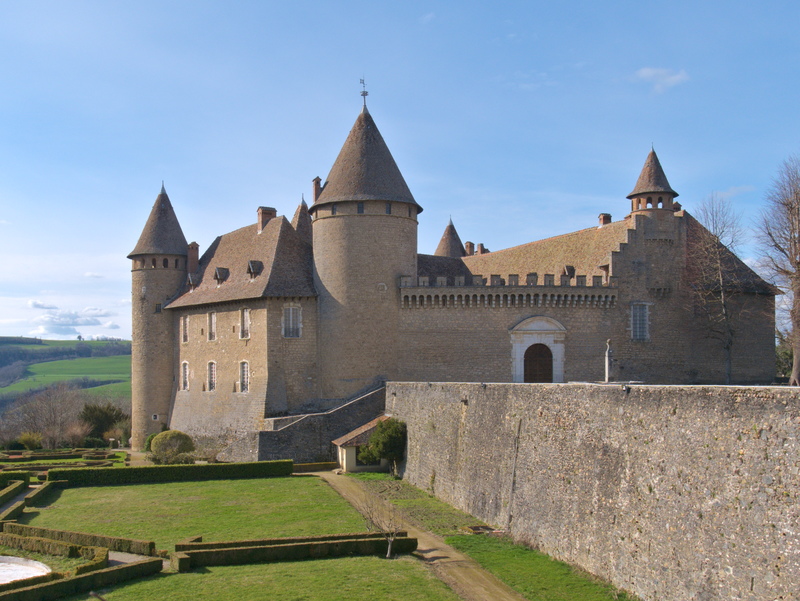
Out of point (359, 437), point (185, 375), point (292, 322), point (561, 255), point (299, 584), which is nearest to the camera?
point (299, 584)

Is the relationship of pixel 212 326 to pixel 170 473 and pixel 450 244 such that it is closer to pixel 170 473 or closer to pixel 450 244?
pixel 170 473

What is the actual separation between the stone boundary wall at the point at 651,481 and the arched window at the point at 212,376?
2310cm

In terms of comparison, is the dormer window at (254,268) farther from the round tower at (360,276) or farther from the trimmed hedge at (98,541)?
the trimmed hedge at (98,541)

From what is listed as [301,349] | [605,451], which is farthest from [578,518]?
[301,349]

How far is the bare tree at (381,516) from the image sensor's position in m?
23.4

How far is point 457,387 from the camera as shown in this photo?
30.5 meters

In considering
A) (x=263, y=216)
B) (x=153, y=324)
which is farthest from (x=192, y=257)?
(x=263, y=216)

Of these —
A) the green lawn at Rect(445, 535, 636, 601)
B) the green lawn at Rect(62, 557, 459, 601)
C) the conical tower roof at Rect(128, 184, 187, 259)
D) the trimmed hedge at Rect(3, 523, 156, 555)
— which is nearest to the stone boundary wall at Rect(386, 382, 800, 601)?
the green lawn at Rect(445, 535, 636, 601)

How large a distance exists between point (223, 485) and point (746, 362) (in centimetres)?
2847

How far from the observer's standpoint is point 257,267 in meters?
44.5

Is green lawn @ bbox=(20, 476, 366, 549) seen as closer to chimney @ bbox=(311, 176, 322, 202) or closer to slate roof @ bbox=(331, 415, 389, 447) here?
slate roof @ bbox=(331, 415, 389, 447)

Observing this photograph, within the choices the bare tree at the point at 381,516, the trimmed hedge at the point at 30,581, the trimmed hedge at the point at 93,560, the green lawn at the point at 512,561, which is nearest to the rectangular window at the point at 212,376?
the bare tree at the point at 381,516

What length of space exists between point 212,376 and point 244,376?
431cm

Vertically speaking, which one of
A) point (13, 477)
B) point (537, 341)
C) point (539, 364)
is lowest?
point (13, 477)
